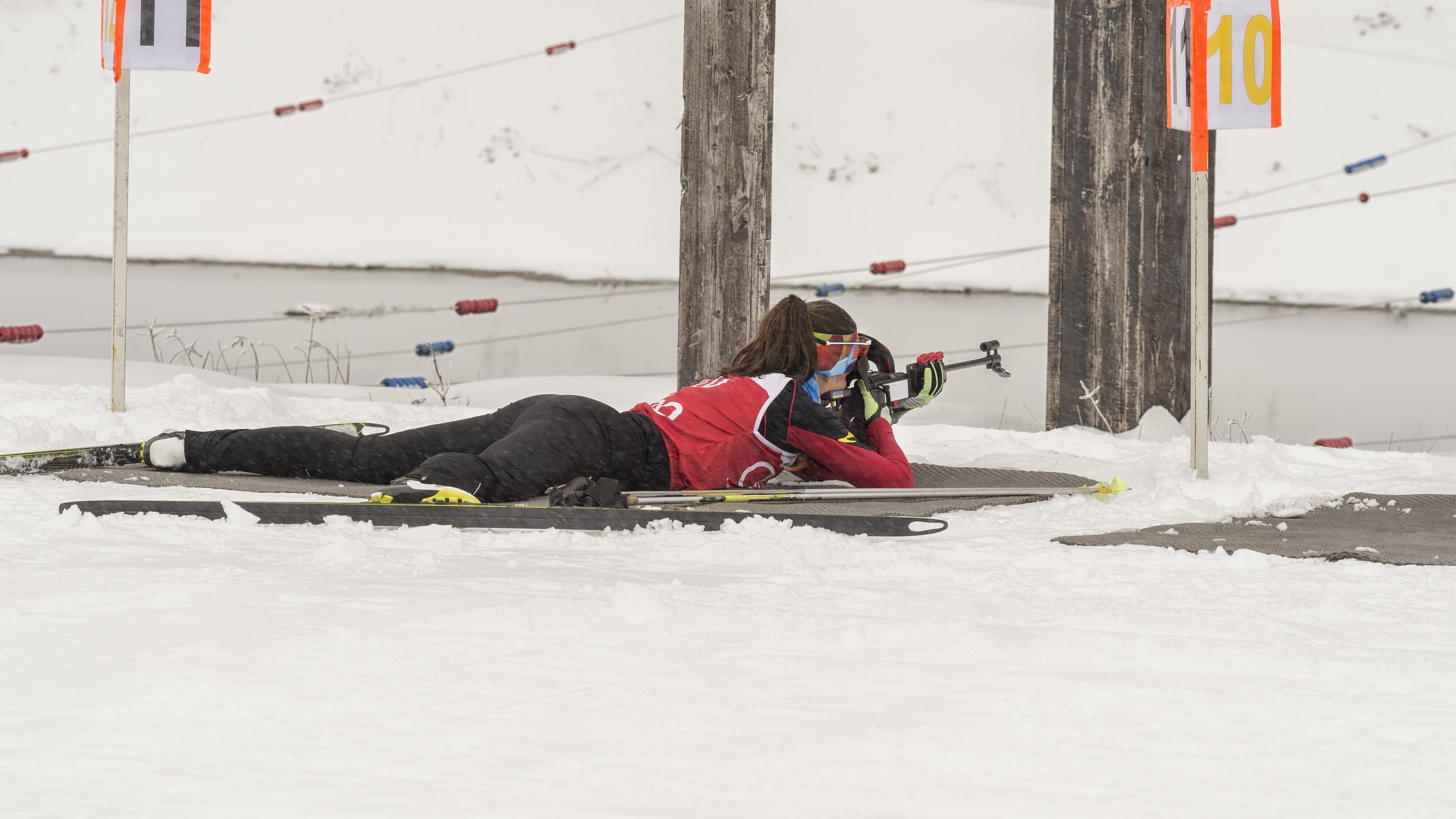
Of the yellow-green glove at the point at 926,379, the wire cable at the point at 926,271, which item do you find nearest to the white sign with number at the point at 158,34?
the yellow-green glove at the point at 926,379

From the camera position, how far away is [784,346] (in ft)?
8.21

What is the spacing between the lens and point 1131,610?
1.51 m

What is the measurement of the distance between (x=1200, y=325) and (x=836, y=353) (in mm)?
869

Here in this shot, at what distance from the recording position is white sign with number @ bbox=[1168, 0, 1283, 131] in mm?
2807

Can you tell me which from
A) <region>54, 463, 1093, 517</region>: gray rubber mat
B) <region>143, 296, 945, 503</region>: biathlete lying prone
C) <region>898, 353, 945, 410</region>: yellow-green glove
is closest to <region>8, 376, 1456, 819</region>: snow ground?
<region>54, 463, 1093, 517</region>: gray rubber mat

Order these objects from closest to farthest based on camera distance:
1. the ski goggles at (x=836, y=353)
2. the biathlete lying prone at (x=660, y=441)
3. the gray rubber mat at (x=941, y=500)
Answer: the gray rubber mat at (x=941, y=500) → the biathlete lying prone at (x=660, y=441) → the ski goggles at (x=836, y=353)

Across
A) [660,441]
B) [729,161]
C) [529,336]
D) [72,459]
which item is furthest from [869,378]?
[529,336]

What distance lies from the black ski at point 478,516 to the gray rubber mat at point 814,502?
87mm

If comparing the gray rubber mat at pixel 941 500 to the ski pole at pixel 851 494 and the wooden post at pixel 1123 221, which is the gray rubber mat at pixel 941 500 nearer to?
the ski pole at pixel 851 494

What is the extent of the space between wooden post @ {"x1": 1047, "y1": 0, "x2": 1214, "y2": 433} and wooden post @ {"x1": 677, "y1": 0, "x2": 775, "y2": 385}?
923 mm

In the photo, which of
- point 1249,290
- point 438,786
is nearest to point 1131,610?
point 438,786

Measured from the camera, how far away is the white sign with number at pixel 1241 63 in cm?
281

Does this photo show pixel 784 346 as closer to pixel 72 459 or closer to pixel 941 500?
pixel 941 500

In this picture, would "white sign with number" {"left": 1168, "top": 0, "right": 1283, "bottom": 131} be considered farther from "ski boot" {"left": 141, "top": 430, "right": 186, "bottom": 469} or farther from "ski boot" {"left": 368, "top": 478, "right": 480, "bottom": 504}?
"ski boot" {"left": 141, "top": 430, "right": 186, "bottom": 469}
